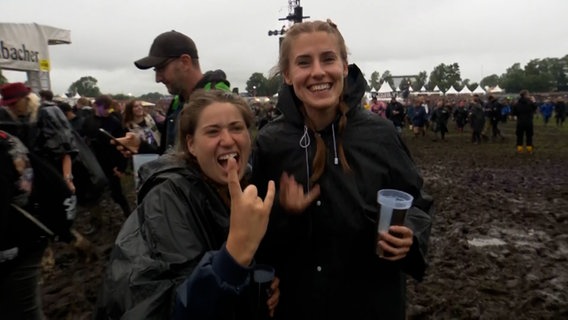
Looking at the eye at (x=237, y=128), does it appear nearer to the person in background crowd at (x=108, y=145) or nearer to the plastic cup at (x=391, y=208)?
the plastic cup at (x=391, y=208)

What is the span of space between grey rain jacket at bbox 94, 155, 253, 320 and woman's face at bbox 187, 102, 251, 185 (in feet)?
0.23

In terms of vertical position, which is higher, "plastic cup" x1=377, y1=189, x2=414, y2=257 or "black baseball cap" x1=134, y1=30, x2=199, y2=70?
"black baseball cap" x1=134, y1=30, x2=199, y2=70

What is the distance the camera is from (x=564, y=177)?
10.0 meters

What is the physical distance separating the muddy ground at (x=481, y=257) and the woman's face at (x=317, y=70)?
8.88 feet

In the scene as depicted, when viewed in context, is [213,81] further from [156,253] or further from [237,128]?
[156,253]

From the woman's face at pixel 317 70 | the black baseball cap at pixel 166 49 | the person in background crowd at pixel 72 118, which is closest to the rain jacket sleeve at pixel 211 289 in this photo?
the woman's face at pixel 317 70

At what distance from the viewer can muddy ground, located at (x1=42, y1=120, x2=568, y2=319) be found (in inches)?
160

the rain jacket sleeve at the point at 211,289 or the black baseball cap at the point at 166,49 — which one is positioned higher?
the black baseball cap at the point at 166,49

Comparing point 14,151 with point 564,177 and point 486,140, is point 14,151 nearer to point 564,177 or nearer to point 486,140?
point 564,177

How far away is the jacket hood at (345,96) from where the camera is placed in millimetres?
2109

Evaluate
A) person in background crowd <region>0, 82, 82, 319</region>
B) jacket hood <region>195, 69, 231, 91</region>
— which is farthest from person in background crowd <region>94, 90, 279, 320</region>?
jacket hood <region>195, 69, 231, 91</region>

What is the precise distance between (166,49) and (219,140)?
5.98 ft

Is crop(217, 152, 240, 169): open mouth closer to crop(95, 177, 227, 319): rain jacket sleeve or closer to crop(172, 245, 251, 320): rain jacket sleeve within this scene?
crop(95, 177, 227, 319): rain jacket sleeve

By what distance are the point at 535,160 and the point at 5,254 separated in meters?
13.6
